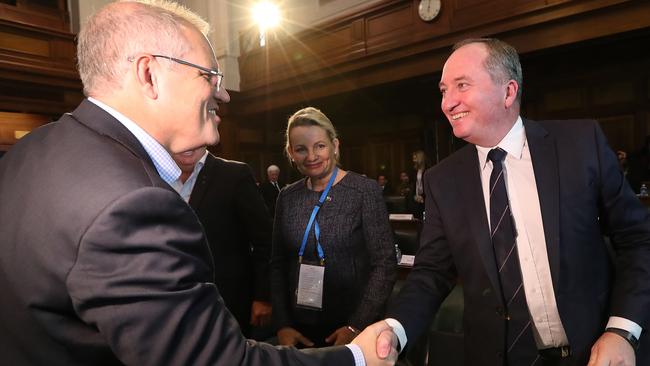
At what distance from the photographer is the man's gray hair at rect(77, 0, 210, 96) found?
0.89 m

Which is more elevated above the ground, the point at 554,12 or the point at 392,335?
the point at 554,12

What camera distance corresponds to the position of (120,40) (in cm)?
89

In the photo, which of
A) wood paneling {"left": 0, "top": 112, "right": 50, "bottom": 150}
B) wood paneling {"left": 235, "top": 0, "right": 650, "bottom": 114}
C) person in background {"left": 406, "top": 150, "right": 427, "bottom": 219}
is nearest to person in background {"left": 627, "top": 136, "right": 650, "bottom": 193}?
wood paneling {"left": 235, "top": 0, "right": 650, "bottom": 114}

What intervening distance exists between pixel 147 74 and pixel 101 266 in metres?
0.43

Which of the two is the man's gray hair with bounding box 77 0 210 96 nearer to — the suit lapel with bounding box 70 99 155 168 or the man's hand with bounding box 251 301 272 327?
the suit lapel with bounding box 70 99 155 168

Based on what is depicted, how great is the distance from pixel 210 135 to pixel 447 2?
5803 millimetres

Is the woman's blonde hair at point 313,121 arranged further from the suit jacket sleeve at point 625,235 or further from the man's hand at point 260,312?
the suit jacket sleeve at point 625,235

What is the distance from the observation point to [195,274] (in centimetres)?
75

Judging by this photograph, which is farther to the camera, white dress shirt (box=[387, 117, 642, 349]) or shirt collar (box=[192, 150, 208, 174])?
shirt collar (box=[192, 150, 208, 174])

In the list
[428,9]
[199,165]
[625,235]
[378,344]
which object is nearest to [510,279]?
[625,235]

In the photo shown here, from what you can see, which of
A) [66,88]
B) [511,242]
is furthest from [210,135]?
[66,88]

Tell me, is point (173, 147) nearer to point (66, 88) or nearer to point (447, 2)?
point (447, 2)

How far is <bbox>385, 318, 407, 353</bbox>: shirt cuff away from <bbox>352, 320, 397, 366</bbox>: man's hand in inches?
1.8

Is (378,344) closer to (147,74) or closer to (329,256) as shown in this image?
(329,256)
